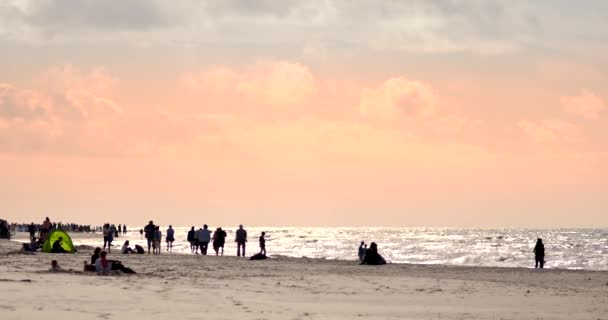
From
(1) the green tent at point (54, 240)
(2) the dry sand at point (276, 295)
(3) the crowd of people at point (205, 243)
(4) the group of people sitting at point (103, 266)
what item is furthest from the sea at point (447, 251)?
(4) the group of people sitting at point (103, 266)

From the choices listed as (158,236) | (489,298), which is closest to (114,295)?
(489,298)

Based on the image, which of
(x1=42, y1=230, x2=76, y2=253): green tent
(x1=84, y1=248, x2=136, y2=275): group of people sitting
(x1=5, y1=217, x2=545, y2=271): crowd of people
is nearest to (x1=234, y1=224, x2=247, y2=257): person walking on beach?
(x1=5, y1=217, x2=545, y2=271): crowd of people

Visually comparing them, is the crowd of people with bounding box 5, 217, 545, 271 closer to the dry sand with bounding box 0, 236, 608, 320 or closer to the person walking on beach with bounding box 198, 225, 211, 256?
the person walking on beach with bounding box 198, 225, 211, 256

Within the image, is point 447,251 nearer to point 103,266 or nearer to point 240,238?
point 240,238

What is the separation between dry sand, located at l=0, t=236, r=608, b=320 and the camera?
1564 centimetres

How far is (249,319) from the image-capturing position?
48.6ft

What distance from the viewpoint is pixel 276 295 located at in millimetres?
19359

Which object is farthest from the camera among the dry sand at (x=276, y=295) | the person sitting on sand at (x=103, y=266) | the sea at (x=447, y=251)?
the sea at (x=447, y=251)

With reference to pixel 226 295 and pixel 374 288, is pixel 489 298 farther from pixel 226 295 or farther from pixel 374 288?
pixel 226 295

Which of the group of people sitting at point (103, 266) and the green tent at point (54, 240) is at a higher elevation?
the green tent at point (54, 240)

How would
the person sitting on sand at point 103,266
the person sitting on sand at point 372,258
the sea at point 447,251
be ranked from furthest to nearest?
the sea at point 447,251 < the person sitting on sand at point 372,258 < the person sitting on sand at point 103,266

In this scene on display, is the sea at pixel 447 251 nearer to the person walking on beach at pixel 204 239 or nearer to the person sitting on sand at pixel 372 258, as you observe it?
the person walking on beach at pixel 204 239

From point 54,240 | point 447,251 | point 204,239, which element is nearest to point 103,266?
point 54,240

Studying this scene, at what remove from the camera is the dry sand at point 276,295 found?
15641mm
